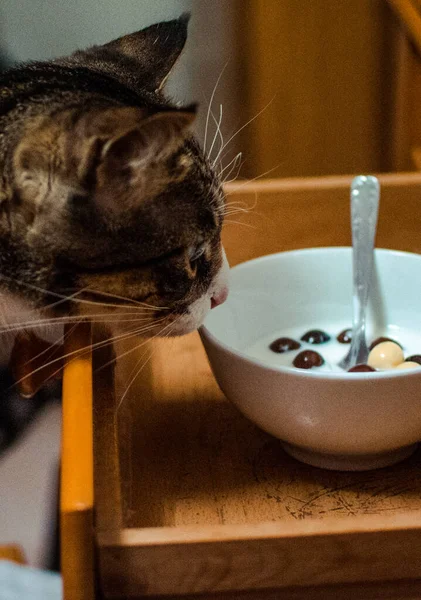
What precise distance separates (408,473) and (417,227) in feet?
1.32

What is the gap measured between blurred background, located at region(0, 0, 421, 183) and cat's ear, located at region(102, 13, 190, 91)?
0.49 metres

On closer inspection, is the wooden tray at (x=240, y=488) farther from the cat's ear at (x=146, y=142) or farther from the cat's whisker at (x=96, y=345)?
the cat's ear at (x=146, y=142)

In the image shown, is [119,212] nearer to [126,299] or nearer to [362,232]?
[126,299]

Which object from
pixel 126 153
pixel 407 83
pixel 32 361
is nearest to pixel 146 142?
pixel 126 153

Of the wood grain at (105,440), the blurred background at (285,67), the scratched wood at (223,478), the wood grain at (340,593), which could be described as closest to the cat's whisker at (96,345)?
the wood grain at (105,440)

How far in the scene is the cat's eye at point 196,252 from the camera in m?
0.76

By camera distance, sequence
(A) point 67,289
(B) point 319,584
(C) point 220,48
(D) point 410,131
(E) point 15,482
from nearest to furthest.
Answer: (B) point 319,584, (A) point 67,289, (E) point 15,482, (D) point 410,131, (C) point 220,48

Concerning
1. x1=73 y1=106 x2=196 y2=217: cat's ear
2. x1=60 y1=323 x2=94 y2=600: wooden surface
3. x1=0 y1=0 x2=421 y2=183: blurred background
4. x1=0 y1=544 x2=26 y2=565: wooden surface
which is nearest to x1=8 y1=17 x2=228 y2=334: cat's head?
x1=73 y1=106 x2=196 y2=217: cat's ear

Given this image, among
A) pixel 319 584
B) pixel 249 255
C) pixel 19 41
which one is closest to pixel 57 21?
pixel 19 41

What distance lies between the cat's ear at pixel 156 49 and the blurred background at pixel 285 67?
40 centimetres

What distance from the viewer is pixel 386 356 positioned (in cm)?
86

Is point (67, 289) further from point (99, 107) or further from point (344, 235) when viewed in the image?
point (344, 235)

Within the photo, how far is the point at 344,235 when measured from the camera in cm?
106

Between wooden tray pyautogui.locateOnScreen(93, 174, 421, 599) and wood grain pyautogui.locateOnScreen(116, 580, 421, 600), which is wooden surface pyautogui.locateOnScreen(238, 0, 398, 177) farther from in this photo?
wood grain pyautogui.locateOnScreen(116, 580, 421, 600)
